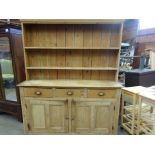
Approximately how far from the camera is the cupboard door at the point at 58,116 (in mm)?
2073

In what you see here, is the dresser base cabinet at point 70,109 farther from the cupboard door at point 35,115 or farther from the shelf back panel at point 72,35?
the shelf back panel at point 72,35

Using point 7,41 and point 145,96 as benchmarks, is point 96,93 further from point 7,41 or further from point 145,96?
point 7,41

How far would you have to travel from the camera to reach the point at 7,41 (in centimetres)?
237

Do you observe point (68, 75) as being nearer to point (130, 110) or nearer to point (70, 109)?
point (70, 109)

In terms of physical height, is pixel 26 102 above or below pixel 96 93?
below

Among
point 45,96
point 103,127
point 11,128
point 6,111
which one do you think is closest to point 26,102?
point 45,96

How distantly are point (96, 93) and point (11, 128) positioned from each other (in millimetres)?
1561

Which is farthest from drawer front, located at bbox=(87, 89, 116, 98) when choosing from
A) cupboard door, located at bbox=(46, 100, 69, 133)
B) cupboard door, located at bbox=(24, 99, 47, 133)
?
cupboard door, located at bbox=(24, 99, 47, 133)

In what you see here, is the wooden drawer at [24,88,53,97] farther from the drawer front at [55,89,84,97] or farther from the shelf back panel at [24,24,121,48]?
the shelf back panel at [24,24,121,48]

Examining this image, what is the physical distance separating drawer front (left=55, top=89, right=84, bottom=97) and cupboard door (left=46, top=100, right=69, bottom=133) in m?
0.10

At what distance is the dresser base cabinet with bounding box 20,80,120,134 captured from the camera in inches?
79.9

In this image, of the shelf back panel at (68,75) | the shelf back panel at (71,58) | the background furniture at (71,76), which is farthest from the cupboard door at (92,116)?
the shelf back panel at (71,58)

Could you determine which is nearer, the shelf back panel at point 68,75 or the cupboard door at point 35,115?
the cupboard door at point 35,115

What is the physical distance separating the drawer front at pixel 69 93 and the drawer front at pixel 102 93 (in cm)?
11
